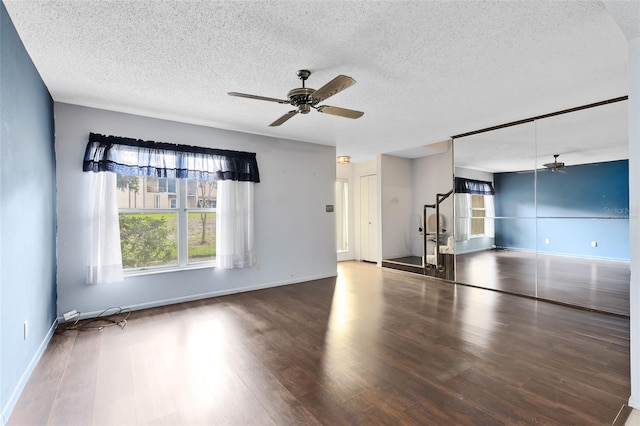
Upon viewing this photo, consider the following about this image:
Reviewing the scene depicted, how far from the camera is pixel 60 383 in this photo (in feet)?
7.11

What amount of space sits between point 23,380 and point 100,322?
1.25m

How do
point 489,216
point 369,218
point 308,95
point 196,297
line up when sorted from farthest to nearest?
1. point 369,218
2. point 489,216
3. point 196,297
4. point 308,95

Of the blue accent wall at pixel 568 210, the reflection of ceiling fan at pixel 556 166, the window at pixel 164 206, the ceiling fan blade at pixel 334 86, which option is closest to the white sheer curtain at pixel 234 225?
the window at pixel 164 206

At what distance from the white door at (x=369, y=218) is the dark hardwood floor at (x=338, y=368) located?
3225 mm

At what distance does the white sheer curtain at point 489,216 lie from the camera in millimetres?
4613

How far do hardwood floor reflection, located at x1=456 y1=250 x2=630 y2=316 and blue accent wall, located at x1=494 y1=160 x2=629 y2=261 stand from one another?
0.45ft

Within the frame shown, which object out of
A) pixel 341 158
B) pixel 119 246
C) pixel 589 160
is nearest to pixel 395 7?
pixel 589 160

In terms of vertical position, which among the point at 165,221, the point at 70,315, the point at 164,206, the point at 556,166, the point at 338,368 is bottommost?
the point at 338,368

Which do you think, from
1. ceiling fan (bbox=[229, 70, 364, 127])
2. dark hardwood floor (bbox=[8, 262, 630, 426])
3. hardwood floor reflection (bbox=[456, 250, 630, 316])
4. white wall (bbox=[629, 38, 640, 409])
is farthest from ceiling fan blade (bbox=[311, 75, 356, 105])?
hardwood floor reflection (bbox=[456, 250, 630, 316])

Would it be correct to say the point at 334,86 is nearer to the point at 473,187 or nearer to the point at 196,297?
the point at 196,297

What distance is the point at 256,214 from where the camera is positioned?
4.72 metres

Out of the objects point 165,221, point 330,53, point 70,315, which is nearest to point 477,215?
point 330,53

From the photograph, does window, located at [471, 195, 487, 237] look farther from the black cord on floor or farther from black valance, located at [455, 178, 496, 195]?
the black cord on floor

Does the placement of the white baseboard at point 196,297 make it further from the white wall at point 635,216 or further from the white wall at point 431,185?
the white wall at point 635,216
